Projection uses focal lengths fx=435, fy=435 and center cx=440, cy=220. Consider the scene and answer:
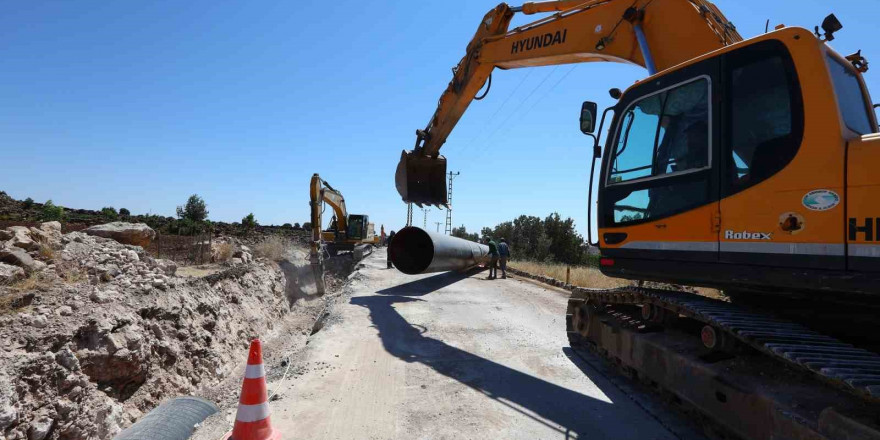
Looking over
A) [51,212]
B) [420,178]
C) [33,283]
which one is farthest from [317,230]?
[51,212]

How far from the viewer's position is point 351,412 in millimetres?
3719

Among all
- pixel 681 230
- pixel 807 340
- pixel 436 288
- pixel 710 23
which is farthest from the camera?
pixel 436 288

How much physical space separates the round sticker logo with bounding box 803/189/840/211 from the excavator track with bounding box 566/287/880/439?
2.76 feet

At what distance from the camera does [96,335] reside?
17.1 ft

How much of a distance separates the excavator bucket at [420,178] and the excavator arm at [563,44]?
0.08ft

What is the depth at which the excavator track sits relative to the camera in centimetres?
229

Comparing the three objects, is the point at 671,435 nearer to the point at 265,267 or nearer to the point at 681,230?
the point at 681,230

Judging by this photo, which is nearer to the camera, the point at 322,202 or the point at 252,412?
the point at 252,412

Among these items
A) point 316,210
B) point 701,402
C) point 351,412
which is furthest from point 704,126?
point 316,210

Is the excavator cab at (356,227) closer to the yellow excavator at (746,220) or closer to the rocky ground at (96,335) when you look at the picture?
the rocky ground at (96,335)

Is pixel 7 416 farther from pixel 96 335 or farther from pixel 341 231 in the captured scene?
pixel 341 231

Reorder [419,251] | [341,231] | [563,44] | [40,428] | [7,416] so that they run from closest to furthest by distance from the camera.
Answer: [7,416] < [40,428] < [563,44] < [419,251] < [341,231]

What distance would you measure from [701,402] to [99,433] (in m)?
5.85

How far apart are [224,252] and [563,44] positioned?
13.0 meters
